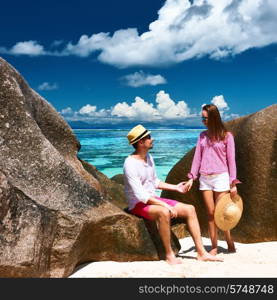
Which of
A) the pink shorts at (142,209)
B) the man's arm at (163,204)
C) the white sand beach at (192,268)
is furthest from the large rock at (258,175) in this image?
the man's arm at (163,204)

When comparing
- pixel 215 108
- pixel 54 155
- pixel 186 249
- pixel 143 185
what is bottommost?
pixel 186 249

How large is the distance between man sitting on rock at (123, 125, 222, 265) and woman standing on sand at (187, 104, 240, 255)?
45 centimetres

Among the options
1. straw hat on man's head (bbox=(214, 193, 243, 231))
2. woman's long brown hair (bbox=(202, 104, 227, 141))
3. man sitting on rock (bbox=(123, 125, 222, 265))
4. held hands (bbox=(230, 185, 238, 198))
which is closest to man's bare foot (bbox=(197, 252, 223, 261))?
man sitting on rock (bbox=(123, 125, 222, 265))

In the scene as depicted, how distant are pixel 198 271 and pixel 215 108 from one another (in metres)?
2.04

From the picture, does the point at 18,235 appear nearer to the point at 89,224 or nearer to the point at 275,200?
the point at 89,224

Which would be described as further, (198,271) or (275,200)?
(275,200)

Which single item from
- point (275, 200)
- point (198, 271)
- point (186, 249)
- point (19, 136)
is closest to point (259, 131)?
point (275, 200)

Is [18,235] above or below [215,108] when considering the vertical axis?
below

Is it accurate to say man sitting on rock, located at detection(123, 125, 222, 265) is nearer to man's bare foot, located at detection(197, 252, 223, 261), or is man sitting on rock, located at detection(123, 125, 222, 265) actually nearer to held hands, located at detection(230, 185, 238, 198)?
man's bare foot, located at detection(197, 252, 223, 261)

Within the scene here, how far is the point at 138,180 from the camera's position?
5.31 meters

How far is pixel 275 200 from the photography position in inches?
250

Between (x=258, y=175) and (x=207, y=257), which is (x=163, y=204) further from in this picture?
(x=258, y=175)

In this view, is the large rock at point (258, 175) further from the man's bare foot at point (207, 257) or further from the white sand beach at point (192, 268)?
the man's bare foot at point (207, 257)

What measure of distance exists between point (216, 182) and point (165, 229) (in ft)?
3.22
